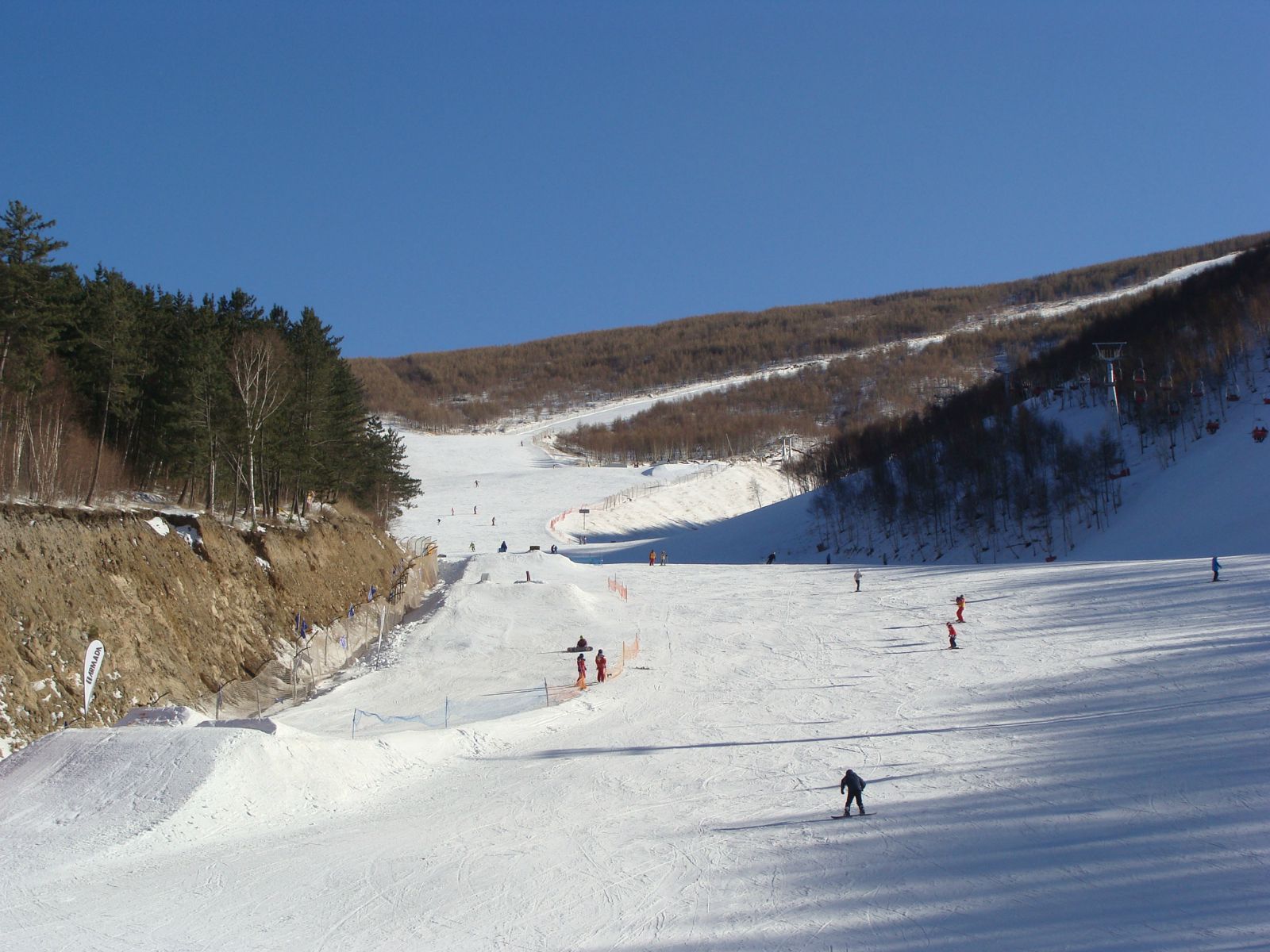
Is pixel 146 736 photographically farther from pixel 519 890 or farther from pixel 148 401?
pixel 148 401

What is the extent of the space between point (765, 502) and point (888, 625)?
67.1 m

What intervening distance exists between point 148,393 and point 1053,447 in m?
50.0

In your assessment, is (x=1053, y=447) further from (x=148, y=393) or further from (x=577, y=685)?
(x=148, y=393)

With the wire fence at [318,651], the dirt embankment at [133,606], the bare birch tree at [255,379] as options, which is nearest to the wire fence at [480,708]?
the wire fence at [318,651]

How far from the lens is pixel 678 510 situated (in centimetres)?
8231

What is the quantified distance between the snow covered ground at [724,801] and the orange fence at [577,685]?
472mm

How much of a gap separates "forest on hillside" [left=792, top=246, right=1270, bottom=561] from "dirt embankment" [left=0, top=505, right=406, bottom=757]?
128ft

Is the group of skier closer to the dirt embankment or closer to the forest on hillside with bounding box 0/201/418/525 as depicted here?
the dirt embankment

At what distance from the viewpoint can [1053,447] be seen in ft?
185

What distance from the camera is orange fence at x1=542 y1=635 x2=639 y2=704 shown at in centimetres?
2172

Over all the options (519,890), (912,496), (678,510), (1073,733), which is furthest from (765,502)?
(519,890)

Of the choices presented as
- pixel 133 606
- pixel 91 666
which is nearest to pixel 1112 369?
pixel 133 606

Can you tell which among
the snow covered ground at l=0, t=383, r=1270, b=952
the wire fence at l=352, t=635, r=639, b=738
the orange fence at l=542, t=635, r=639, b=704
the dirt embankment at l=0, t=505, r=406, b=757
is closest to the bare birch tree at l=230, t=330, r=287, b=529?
the dirt embankment at l=0, t=505, r=406, b=757

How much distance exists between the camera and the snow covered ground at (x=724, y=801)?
9578 millimetres
